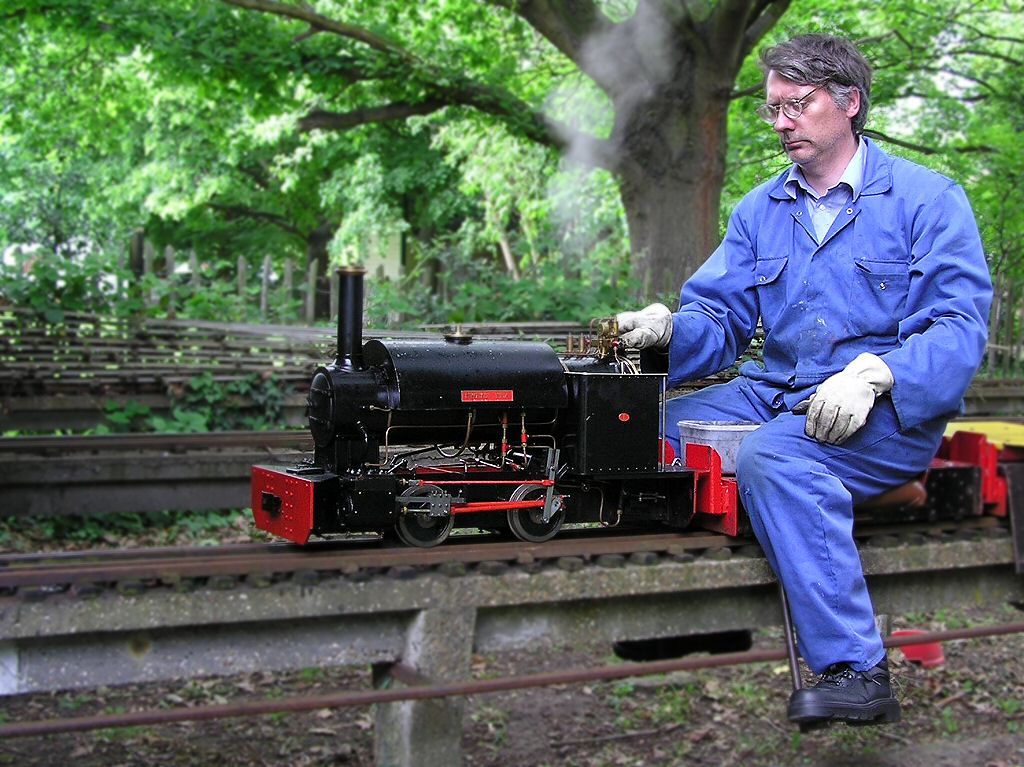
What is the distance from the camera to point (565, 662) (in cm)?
679

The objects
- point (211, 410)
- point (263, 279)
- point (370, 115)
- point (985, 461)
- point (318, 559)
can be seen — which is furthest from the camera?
point (370, 115)

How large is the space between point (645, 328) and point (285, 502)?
140cm

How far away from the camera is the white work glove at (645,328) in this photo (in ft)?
13.4

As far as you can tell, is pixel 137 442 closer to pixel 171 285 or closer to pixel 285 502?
pixel 171 285

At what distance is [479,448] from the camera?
4.32m

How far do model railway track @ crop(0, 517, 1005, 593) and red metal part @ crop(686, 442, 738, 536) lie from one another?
101mm

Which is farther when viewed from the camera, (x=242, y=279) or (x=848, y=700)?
(x=242, y=279)

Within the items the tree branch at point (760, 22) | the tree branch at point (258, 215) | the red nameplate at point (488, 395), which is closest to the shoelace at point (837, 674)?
the red nameplate at point (488, 395)

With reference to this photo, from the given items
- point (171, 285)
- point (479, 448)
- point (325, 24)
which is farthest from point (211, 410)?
point (479, 448)

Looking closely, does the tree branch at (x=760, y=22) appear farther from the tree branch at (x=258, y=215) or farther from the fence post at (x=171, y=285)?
the tree branch at (x=258, y=215)

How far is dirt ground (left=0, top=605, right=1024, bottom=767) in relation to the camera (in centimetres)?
523

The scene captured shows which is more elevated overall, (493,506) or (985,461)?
(985,461)

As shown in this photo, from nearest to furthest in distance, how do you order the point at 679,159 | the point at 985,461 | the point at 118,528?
the point at 985,461
the point at 118,528
the point at 679,159

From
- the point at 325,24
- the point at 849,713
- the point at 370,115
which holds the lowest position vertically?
the point at 849,713
